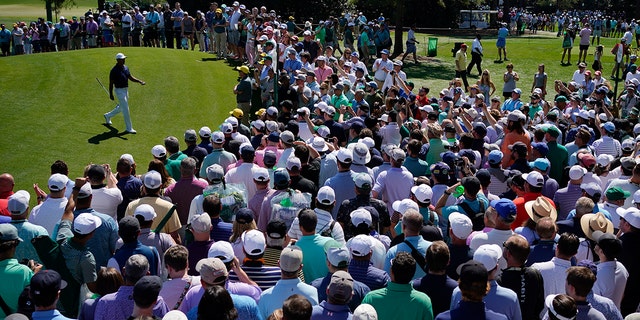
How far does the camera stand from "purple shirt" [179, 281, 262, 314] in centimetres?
595

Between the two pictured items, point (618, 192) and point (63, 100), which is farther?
point (63, 100)

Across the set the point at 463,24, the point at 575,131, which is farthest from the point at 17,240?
the point at 463,24

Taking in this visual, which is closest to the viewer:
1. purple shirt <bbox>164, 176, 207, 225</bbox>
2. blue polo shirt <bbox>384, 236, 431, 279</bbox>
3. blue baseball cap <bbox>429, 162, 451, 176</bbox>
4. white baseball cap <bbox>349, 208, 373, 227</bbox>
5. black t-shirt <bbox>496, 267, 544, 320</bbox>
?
black t-shirt <bbox>496, 267, 544, 320</bbox>

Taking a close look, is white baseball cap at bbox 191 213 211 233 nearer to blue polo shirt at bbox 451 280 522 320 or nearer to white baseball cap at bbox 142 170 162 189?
white baseball cap at bbox 142 170 162 189

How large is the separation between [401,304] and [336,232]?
2022 millimetres

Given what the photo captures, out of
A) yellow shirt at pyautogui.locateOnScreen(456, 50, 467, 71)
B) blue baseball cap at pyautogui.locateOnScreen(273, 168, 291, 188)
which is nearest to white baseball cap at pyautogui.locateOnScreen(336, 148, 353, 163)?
blue baseball cap at pyautogui.locateOnScreen(273, 168, 291, 188)

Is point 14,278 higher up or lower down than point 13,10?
lower down

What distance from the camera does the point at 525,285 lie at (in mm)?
6344

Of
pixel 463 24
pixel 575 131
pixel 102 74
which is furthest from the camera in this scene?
pixel 463 24

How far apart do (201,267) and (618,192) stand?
224 inches

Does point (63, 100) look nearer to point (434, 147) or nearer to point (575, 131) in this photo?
point (434, 147)

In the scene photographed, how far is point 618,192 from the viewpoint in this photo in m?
8.80

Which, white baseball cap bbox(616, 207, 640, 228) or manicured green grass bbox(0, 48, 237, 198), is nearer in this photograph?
white baseball cap bbox(616, 207, 640, 228)

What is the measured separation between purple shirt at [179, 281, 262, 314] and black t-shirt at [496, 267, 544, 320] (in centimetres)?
225
